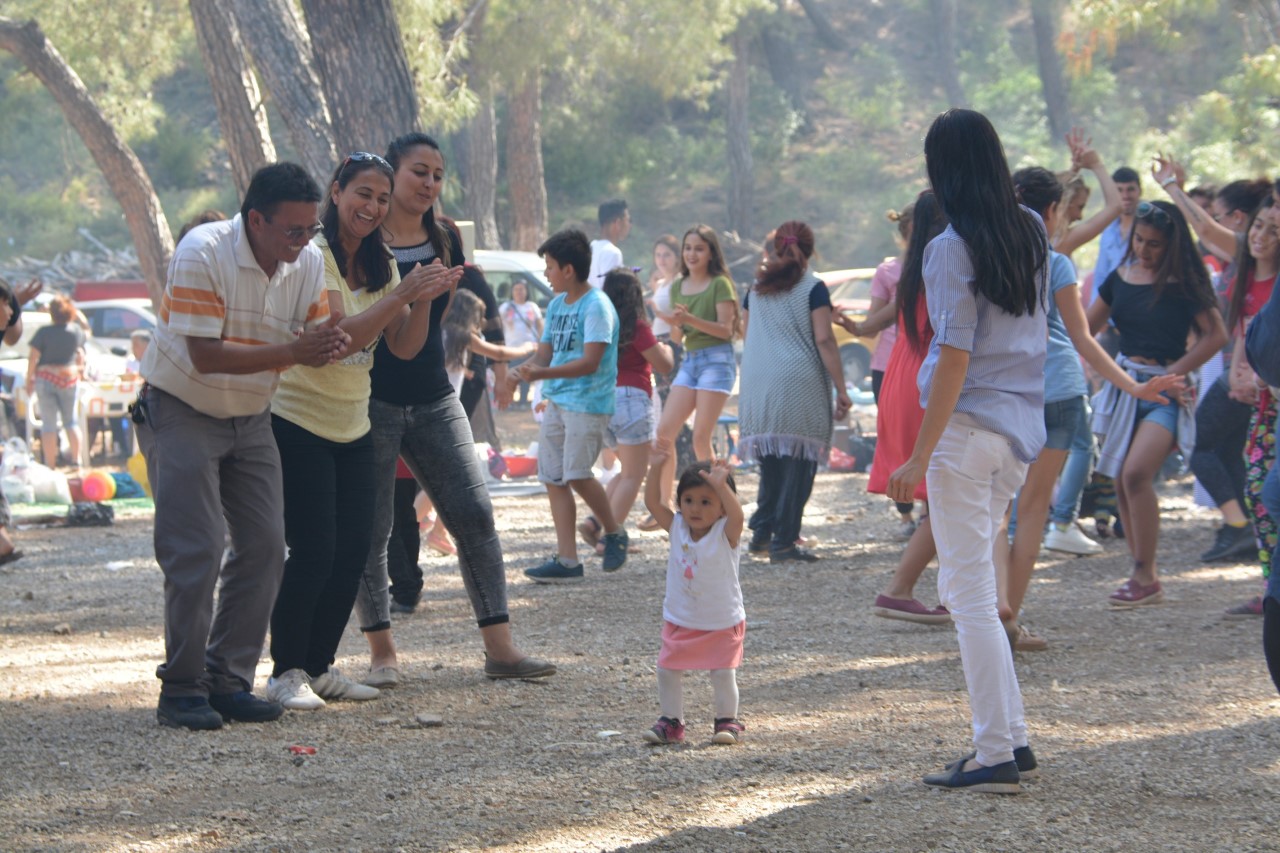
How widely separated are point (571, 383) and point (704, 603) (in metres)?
3.53

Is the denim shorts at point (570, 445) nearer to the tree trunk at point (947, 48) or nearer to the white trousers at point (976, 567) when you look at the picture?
the white trousers at point (976, 567)

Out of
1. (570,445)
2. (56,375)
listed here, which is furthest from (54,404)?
(570,445)

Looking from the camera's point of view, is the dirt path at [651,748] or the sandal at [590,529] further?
the sandal at [590,529]

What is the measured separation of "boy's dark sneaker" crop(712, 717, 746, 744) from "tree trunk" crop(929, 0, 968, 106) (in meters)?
36.6

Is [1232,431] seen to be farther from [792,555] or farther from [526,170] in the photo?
[526,170]

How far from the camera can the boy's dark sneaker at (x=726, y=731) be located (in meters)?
4.45

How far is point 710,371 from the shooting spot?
28.1ft

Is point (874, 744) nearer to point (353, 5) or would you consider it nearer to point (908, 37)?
point (353, 5)

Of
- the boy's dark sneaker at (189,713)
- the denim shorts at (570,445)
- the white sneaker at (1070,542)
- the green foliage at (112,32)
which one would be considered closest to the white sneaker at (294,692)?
the boy's dark sneaker at (189,713)

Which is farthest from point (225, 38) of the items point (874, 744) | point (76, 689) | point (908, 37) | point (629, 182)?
point (908, 37)

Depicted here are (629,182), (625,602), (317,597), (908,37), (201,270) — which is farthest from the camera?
(908,37)

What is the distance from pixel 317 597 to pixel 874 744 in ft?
6.12

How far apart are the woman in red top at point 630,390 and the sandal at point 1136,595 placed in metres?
2.62

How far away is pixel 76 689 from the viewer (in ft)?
18.0
